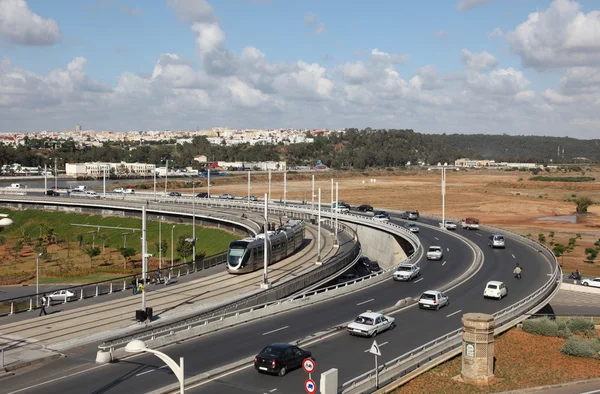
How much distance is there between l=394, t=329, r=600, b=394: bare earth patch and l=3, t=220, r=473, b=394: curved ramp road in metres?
2.53

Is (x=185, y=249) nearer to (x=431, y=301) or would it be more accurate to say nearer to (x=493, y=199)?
(x=431, y=301)

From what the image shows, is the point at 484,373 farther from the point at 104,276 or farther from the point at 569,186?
the point at 569,186

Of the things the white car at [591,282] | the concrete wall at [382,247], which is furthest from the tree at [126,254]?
the white car at [591,282]

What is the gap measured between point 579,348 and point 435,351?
9.45 m

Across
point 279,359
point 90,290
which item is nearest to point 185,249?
point 90,290

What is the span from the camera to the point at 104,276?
2549 inches

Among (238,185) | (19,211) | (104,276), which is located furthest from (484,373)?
(238,185)

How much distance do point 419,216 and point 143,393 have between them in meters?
75.9

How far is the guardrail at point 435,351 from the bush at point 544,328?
20.5 inches

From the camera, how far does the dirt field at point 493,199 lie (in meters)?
89.5

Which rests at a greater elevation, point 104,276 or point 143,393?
point 143,393

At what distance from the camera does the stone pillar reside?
88.5ft

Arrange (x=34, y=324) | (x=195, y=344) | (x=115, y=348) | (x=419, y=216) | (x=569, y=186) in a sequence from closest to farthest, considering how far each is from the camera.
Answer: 1. (x=115, y=348)
2. (x=195, y=344)
3. (x=34, y=324)
4. (x=419, y=216)
5. (x=569, y=186)

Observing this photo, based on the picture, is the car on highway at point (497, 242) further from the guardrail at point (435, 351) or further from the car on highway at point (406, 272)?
the guardrail at point (435, 351)
